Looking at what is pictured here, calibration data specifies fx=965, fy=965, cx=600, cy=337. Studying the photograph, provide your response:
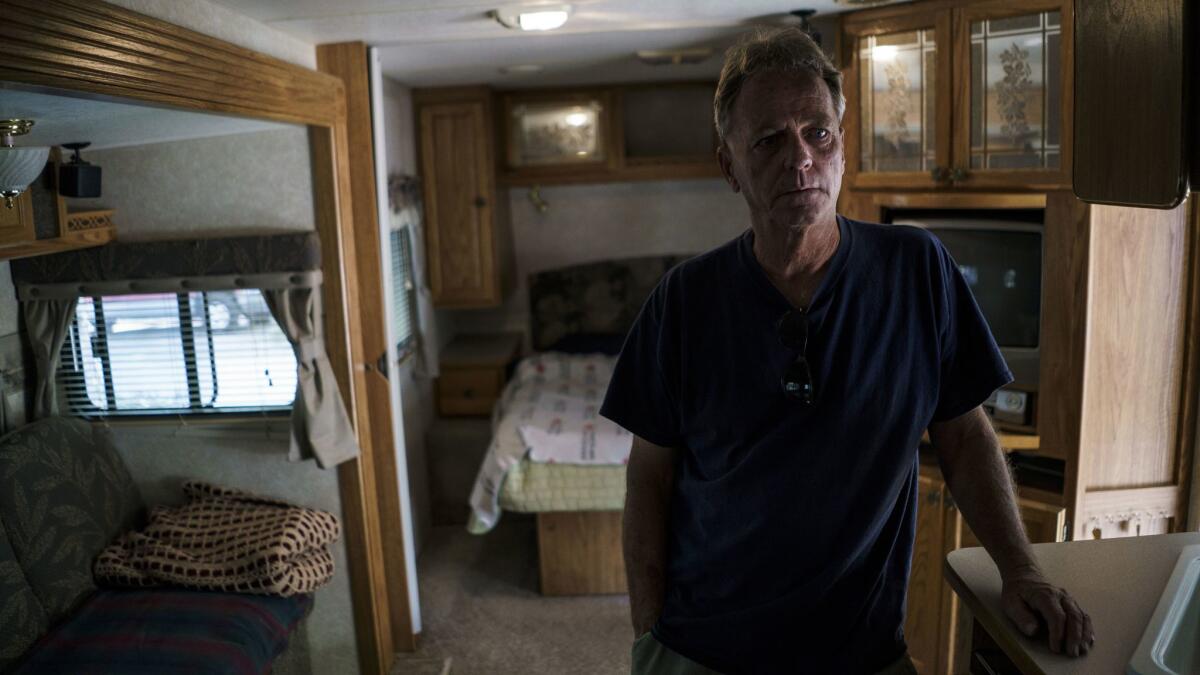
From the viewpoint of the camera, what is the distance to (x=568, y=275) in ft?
17.1

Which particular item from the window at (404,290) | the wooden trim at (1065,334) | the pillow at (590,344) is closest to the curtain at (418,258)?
the window at (404,290)

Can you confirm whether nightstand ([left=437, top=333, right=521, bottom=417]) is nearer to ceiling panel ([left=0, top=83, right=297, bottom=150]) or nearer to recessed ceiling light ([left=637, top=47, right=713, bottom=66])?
recessed ceiling light ([left=637, top=47, right=713, bottom=66])

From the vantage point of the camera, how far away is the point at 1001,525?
1.40 meters

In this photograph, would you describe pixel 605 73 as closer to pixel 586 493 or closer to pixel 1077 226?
pixel 586 493

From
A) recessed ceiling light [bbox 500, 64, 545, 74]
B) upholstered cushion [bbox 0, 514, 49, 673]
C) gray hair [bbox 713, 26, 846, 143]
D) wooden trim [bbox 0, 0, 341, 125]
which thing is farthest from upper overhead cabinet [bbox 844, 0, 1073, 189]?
upholstered cushion [bbox 0, 514, 49, 673]

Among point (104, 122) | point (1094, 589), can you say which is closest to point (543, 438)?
point (104, 122)

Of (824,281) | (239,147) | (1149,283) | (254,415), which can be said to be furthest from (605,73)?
(824,281)

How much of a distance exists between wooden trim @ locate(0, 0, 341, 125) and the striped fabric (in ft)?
4.13

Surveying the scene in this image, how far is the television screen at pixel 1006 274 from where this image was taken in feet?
8.82

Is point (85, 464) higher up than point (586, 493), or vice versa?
point (85, 464)

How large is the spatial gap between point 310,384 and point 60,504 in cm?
72

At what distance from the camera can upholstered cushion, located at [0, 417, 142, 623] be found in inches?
91.6

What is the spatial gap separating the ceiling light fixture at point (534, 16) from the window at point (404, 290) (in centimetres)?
171

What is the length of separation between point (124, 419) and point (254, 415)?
37 cm
